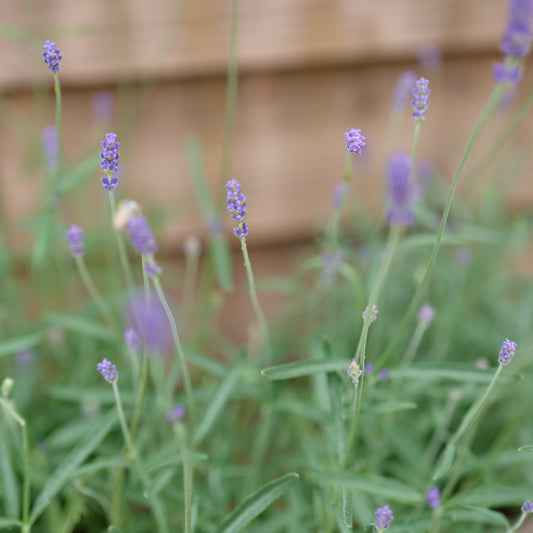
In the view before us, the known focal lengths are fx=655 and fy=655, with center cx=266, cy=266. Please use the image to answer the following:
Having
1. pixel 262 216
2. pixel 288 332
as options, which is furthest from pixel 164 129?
pixel 288 332

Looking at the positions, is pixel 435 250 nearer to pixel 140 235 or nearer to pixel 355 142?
pixel 355 142

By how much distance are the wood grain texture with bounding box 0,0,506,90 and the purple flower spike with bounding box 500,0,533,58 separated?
2.01 feet

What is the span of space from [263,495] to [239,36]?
1069 mm

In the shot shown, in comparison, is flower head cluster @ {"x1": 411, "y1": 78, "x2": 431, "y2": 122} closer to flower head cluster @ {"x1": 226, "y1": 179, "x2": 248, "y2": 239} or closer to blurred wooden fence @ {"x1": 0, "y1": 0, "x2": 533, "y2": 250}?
flower head cluster @ {"x1": 226, "y1": 179, "x2": 248, "y2": 239}

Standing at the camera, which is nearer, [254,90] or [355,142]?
[355,142]

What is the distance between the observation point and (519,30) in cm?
93

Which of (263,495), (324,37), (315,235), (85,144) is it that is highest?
(324,37)

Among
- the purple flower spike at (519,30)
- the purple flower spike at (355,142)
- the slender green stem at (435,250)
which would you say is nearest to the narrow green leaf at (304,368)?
the slender green stem at (435,250)

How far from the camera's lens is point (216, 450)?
1.07 meters

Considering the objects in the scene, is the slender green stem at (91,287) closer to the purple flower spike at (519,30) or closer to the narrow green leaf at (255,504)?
the narrow green leaf at (255,504)

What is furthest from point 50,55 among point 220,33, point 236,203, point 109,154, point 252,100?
point 252,100

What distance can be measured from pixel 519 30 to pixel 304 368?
0.58 metres

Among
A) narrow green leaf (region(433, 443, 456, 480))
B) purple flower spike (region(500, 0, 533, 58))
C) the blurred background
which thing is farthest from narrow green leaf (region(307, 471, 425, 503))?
the blurred background

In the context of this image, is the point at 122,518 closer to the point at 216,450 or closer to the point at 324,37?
the point at 216,450
